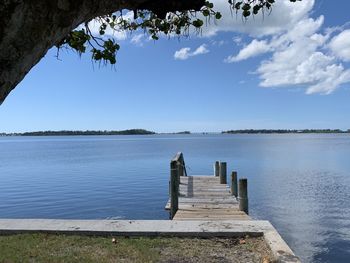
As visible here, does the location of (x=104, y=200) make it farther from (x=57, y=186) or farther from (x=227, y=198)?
(x=227, y=198)

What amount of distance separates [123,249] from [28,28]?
517 cm

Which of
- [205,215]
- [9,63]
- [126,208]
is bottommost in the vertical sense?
[126,208]

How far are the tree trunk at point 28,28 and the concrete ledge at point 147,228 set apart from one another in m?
5.50

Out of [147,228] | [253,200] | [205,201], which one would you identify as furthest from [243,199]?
[253,200]

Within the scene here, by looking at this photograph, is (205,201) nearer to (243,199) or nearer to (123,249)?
(243,199)

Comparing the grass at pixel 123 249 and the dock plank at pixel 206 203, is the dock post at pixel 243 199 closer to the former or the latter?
the dock plank at pixel 206 203

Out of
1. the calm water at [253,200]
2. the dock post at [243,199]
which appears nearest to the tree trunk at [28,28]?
the dock post at [243,199]

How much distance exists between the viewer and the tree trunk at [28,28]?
7.93ft

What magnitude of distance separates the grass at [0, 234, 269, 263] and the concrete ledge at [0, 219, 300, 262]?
0.18 m

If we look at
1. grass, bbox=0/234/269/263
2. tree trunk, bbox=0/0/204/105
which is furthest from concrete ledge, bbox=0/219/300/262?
tree trunk, bbox=0/0/204/105

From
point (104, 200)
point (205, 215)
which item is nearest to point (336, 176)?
point (104, 200)

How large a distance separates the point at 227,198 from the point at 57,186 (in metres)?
19.8

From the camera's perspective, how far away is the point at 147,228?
804 cm

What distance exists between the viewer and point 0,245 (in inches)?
285
